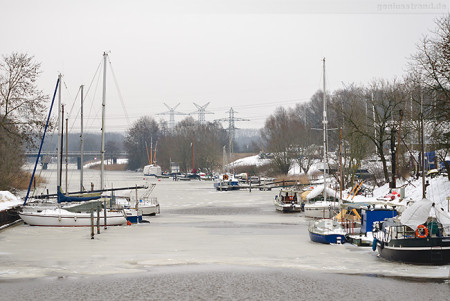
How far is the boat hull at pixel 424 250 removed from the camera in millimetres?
33812

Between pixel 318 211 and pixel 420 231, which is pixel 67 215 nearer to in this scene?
pixel 318 211

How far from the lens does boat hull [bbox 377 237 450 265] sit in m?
33.8

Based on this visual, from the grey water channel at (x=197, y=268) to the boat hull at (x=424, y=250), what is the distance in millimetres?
634

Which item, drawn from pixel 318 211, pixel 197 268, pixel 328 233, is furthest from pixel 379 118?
pixel 197 268

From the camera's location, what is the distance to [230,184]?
117500mm

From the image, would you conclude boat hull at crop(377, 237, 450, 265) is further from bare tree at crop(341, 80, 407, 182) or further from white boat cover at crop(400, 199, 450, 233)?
bare tree at crop(341, 80, 407, 182)

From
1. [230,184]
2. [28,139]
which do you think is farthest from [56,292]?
[230,184]

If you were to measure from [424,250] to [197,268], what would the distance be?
12.0 metres

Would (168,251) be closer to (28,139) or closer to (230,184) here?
(28,139)

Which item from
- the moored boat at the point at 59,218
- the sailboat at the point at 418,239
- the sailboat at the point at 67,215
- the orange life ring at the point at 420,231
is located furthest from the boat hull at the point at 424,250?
the moored boat at the point at 59,218

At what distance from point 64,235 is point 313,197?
31182 mm

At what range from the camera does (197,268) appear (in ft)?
110

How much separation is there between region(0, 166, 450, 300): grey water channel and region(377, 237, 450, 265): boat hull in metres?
0.63

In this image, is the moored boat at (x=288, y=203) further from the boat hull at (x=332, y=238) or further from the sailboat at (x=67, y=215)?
the boat hull at (x=332, y=238)
